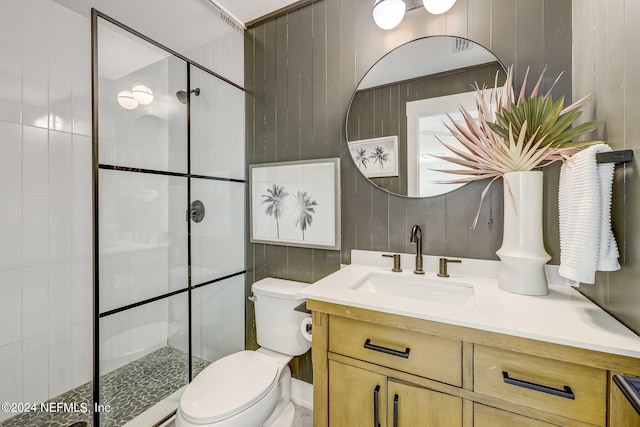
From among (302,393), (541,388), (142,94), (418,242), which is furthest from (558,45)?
(302,393)

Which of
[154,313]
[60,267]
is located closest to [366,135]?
[154,313]

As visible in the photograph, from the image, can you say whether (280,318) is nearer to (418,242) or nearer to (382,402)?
(382,402)

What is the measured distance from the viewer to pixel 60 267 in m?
1.59

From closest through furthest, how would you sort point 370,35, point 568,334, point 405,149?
point 568,334
point 405,149
point 370,35

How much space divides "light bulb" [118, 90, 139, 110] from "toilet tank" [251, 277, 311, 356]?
3.81ft

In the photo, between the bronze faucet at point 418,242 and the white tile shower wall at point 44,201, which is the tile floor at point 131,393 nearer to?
the white tile shower wall at point 44,201

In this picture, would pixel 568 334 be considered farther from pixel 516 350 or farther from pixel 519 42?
pixel 519 42

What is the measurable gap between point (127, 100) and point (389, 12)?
1.36 m

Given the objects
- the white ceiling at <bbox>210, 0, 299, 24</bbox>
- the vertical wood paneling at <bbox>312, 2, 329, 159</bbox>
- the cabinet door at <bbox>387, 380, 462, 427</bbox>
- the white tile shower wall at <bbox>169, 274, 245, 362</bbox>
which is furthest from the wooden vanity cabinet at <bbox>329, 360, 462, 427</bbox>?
the white ceiling at <bbox>210, 0, 299, 24</bbox>

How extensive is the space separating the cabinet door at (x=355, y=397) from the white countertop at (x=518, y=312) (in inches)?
10.8

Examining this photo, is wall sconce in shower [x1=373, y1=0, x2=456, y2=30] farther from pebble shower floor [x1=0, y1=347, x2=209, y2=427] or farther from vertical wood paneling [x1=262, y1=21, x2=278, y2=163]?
pebble shower floor [x1=0, y1=347, x2=209, y2=427]

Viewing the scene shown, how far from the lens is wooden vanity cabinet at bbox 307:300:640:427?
0.74m

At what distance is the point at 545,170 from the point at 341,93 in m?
1.09

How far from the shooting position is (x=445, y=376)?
2.94 feet
